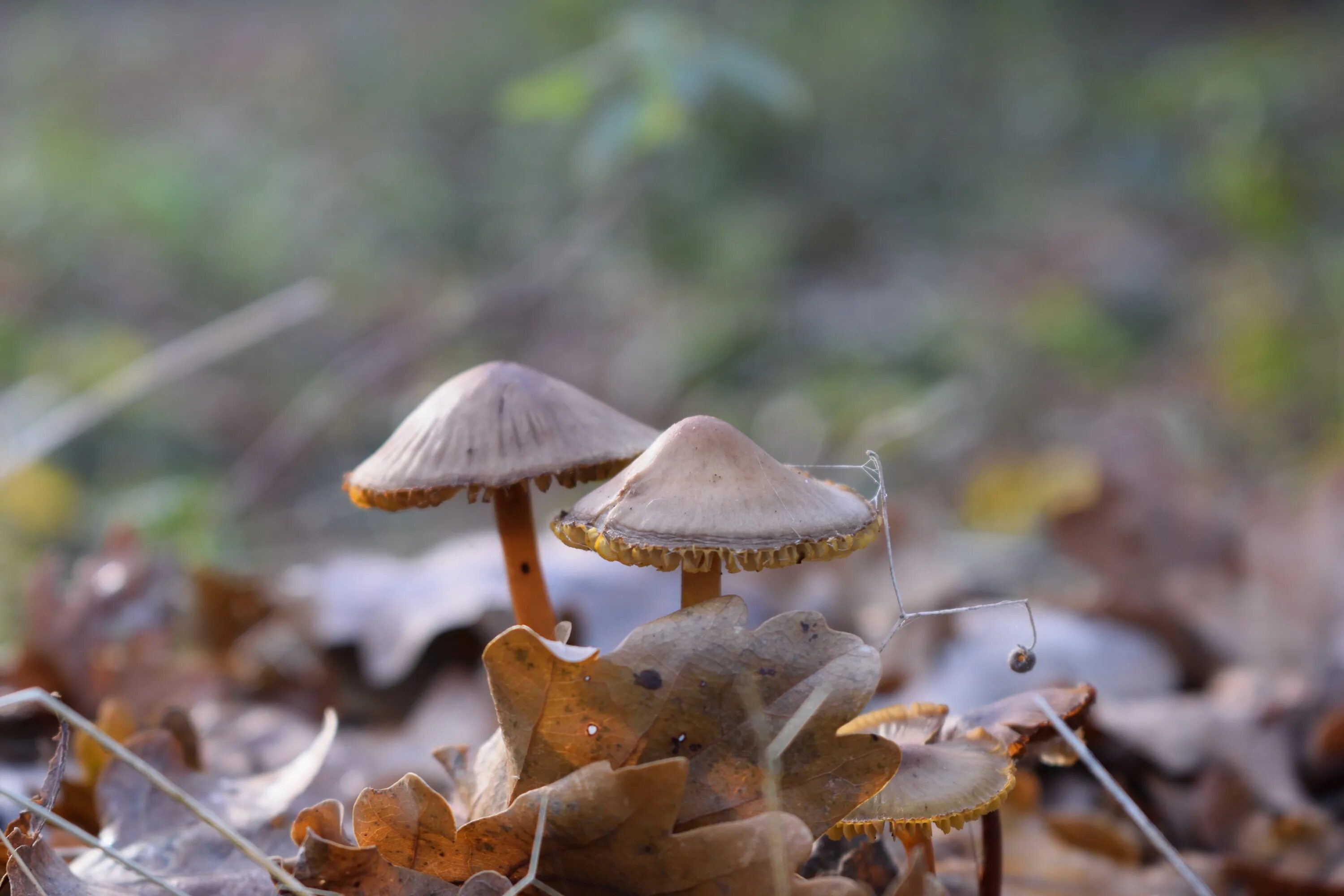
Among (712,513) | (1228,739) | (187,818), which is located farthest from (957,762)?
(1228,739)

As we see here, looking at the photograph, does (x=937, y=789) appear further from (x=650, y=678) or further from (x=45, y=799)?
(x=45, y=799)

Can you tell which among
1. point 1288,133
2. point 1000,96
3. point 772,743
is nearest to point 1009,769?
point 772,743

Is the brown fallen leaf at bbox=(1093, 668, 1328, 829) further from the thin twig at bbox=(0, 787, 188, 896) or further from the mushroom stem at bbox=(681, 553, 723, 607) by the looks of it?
the thin twig at bbox=(0, 787, 188, 896)

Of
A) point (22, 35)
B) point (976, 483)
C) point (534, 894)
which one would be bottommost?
point (976, 483)

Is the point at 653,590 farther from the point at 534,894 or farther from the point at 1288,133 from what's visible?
the point at 1288,133

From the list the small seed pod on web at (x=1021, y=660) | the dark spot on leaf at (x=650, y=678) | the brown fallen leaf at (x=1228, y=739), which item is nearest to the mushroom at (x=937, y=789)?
the small seed pod on web at (x=1021, y=660)

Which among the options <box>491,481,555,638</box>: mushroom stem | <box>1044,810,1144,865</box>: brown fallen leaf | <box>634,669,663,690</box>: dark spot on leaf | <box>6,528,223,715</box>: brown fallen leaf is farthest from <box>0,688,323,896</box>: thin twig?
<box>1044,810,1144,865</box>: brown fallen leaf
